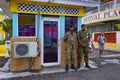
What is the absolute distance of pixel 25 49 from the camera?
8.78 m

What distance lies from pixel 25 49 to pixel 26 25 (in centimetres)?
125

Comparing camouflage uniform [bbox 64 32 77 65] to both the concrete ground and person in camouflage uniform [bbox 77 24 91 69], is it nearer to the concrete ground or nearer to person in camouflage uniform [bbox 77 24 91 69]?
person in camouflage uniform [bbox 77 24 91 69]

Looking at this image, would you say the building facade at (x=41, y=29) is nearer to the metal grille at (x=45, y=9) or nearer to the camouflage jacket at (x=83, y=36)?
the metal grille at (x=45, y=9)

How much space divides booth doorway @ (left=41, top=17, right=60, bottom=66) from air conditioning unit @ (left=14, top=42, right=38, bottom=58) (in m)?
1.08

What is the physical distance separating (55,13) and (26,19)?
1.41 metres

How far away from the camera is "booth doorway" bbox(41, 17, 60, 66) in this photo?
10.1 meters

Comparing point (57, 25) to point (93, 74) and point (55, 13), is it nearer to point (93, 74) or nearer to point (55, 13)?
point (55, 13)

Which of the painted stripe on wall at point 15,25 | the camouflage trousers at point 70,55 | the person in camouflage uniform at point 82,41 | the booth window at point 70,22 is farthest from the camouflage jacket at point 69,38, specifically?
the painted stripe on wall at point 15,25

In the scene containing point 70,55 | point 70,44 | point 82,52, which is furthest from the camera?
point 82,52

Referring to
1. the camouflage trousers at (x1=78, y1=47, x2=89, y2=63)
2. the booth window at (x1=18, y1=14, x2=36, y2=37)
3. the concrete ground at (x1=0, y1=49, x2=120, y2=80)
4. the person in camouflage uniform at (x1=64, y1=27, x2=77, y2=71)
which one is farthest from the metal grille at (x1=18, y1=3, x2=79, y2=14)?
the concrete ground at (x1=0, y1=49, x2=120, y2=80)

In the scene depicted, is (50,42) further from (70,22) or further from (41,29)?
(70,22)

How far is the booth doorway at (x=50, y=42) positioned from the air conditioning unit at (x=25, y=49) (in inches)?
42.3

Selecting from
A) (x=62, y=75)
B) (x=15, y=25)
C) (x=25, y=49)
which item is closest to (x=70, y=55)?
(x=62, y=75)

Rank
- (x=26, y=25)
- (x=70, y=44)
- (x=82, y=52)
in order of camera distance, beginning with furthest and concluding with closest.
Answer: (x=82, y=52) → (x=70, y=44) → (x=26, y=25)
